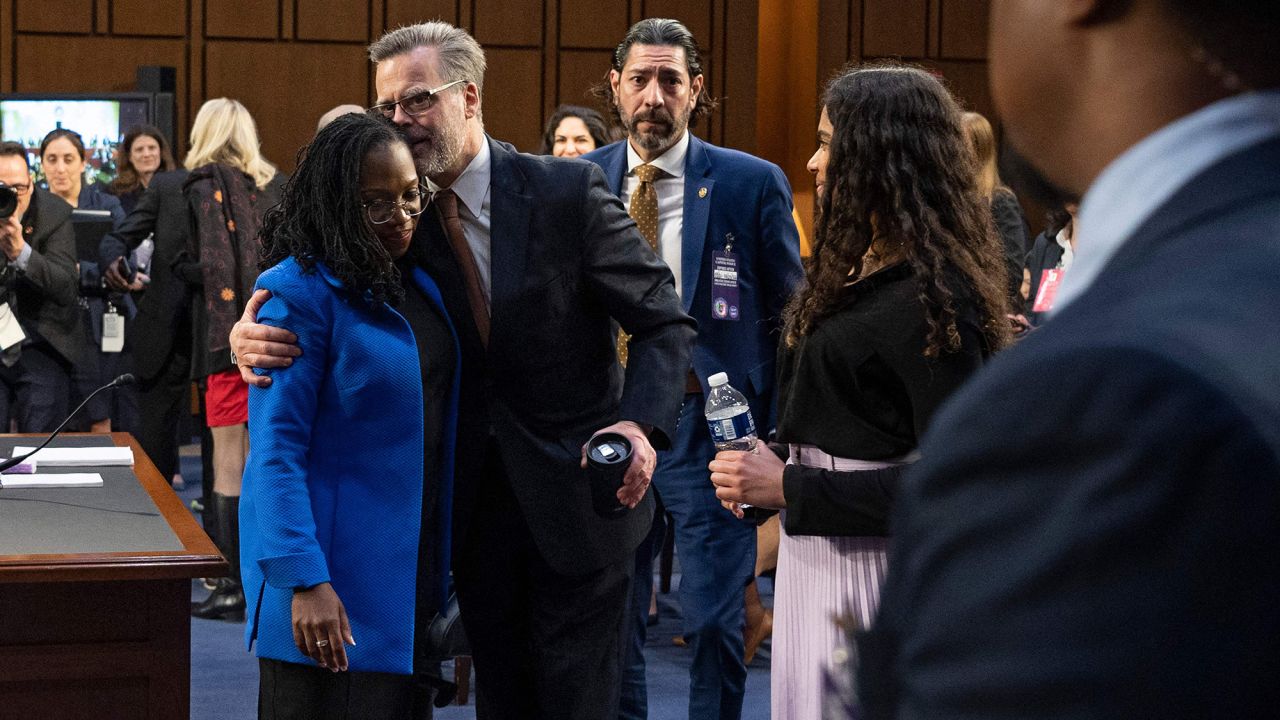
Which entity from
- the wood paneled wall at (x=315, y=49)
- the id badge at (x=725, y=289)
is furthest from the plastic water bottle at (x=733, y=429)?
the wood paneled wall at (x=315, y=49)

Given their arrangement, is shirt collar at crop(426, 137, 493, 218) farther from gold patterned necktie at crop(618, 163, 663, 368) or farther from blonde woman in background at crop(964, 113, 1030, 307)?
blonde woman in background at crop(964, 113, 1030, 307)

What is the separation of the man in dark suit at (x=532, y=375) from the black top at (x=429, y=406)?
3.6 inches

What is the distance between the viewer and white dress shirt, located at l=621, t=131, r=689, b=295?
128 inches

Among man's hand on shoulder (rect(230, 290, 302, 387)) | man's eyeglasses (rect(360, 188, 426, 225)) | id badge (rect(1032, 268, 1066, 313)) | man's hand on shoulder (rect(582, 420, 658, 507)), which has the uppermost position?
man's eyeglasses (rect(360, 188, 426, 225))

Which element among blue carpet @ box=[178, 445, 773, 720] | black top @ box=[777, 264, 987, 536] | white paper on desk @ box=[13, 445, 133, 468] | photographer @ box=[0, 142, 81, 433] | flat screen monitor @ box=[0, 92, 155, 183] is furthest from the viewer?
flat screen monitor @ box=[0, 92, 155, 183]

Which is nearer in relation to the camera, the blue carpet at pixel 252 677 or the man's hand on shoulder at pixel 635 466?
the man's hand on shoulder at pixel 635 466

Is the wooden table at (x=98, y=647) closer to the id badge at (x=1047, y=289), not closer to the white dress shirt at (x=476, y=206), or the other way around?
the white dress shirt at (x=476, y=206)

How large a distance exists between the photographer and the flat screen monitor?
2.95m

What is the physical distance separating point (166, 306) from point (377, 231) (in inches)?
102

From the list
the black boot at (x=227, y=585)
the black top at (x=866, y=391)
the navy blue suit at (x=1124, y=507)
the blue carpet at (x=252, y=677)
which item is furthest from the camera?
the black boot at (x=227, y=585)

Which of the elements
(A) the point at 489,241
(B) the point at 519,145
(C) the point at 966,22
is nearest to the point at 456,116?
(A) the point at 489,241

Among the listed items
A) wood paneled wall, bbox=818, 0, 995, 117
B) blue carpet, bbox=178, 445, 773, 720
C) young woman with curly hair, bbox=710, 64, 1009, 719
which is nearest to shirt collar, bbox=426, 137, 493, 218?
young woman with curly hair, bbox=710, 64, 1009, 719

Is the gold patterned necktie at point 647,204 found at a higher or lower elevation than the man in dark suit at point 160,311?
→ higher

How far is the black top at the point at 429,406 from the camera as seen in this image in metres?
2.02
